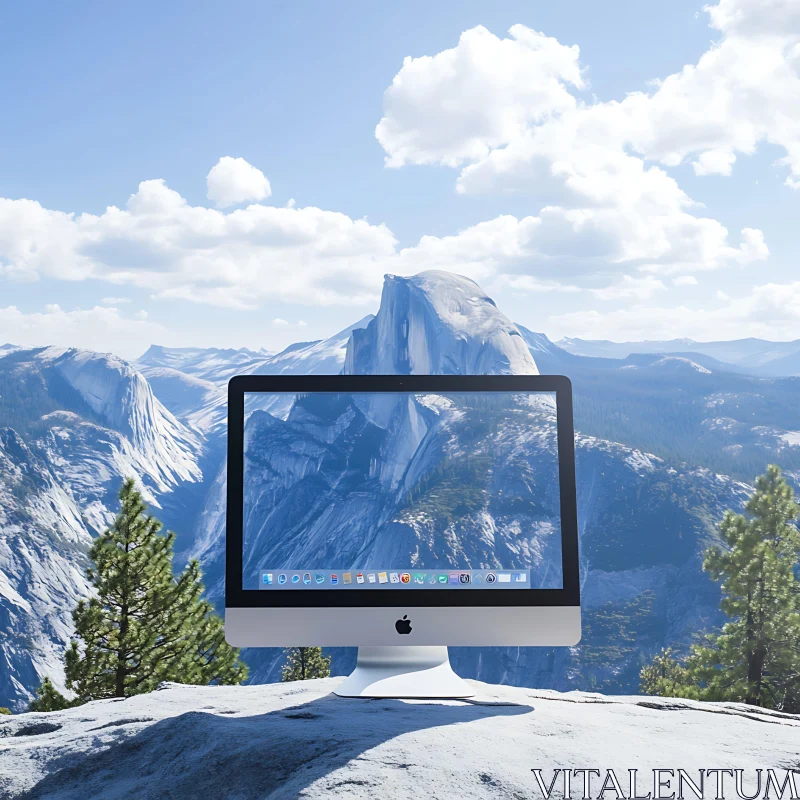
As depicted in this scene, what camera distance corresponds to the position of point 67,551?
423ft

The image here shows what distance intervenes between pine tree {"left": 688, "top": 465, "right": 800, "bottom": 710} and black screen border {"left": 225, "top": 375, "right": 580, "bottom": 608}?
15.6 meters

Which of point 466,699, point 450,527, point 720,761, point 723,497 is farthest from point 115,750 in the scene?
point 723,497

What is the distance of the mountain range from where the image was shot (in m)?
96.4

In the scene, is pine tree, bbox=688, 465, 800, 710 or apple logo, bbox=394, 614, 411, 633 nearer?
apple logo, bbox=394, 614, 411, 633

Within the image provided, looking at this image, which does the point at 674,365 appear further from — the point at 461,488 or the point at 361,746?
the point at 361,746

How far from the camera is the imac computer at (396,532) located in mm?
3762

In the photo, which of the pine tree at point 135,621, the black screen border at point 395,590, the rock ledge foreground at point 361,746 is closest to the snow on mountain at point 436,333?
the pine tree at point 135,621

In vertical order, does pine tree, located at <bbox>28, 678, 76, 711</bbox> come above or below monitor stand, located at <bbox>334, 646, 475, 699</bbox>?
below

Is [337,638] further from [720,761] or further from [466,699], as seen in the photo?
[720,761]

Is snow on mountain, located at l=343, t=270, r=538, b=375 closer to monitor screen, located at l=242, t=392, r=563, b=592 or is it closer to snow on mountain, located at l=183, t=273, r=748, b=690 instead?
snow on mountain, located at l=183, t=273, r=748, b=690

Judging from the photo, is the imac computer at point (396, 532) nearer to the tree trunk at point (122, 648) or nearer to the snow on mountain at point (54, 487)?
the tree trunk at point (122, 648)

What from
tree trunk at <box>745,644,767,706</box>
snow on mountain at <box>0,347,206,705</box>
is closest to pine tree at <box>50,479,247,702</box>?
tree trunk at <box>745,644,767,706</box>

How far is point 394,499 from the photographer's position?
13.9 ft

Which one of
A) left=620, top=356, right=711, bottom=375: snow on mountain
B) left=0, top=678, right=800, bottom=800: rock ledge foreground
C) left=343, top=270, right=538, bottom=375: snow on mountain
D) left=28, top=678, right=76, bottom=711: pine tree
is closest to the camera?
left=0, top=678, right=800, bottom=800: rock ledge foreground
